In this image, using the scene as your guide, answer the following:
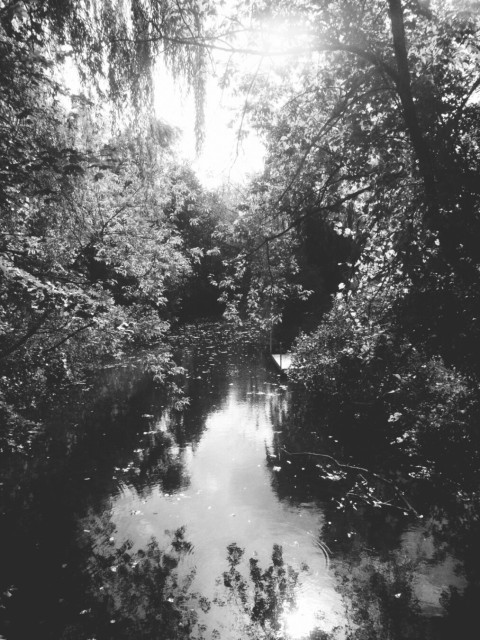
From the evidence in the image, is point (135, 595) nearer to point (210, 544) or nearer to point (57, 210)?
point (210, 544)

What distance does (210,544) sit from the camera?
7227 millimetres

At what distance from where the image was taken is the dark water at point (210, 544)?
5.60 metres

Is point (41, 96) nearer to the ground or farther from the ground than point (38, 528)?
farther from the ground

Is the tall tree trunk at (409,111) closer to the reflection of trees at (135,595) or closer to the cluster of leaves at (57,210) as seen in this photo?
the cluster of leaves at (57,210)

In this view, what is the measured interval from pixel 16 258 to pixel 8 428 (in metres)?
2.76

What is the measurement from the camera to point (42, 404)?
1169 cm

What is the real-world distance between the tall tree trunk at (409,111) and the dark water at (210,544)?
18.7 feet

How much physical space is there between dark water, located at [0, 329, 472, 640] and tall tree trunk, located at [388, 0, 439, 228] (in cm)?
570

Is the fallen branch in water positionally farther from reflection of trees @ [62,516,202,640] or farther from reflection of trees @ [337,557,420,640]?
reflection of trees @ [62,516,202,640]

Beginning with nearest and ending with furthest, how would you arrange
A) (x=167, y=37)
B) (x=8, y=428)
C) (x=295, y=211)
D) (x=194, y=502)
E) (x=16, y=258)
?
1. (x=167, y=37)
2. (x=16, y=258)
3. (x=295, y=211)
4. (x=8, y=428)
5. (x=194, y=502)

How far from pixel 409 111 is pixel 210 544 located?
7483 mm

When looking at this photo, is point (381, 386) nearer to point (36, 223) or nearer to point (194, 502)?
point (194, 502)

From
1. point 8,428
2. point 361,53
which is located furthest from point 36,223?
point 361,53

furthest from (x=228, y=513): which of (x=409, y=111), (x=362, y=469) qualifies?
(x=409, y=111)
